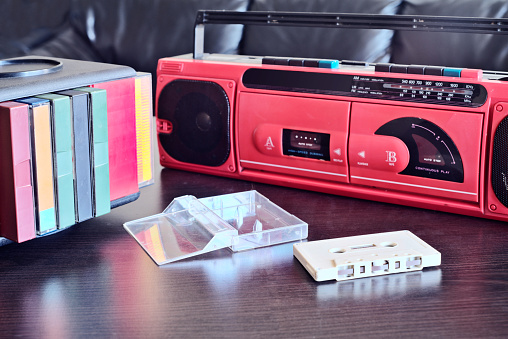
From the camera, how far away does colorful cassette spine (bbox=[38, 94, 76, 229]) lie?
1.94ft

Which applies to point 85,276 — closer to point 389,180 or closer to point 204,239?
point 204,239

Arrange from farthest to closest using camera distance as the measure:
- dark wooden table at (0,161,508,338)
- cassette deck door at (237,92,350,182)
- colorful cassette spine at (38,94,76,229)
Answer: cassette deck door at (237,92,350,182) → colorful cassette spine at (38,94,76,229) → dark wooden table at (0,161,508,338)

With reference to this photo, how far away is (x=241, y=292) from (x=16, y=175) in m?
0.26

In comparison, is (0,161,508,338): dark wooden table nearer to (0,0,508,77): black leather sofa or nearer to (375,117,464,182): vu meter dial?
(375,117,464,182): vu meter dial

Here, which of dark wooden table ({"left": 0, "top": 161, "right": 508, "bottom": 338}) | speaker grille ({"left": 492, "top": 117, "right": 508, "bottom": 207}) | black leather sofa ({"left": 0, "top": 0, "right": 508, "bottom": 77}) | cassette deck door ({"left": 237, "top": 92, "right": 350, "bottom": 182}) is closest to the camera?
dark wooden table ({"left": 0, "top": 161, "right": 508, "bottom": 338})

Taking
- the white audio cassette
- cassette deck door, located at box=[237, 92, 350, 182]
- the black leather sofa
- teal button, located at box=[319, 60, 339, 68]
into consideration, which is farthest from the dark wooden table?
the black leather sofa

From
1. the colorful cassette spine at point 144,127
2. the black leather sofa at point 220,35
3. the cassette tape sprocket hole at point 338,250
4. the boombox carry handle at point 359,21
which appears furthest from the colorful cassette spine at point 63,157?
the black leather sofa at point 220,35

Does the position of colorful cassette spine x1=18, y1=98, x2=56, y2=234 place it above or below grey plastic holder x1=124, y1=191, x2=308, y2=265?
above

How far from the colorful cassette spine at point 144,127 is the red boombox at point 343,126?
14 centimetres

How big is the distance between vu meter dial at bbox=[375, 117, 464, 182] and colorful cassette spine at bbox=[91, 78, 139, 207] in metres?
0.34

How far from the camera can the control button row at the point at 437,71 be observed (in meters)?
0.72

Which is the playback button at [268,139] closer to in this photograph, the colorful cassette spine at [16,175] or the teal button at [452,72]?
the teal button at [452,72]

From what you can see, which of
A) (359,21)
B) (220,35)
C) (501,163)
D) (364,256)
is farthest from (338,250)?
(220,35)

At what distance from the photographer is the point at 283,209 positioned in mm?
742
